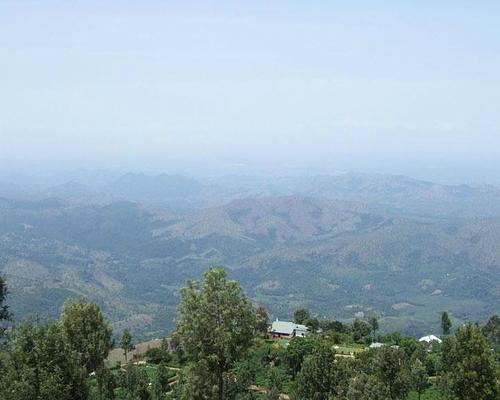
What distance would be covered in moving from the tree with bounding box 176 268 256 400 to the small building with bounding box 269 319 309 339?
5204cm

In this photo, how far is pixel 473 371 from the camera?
2683 cm

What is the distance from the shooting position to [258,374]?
1962 inches

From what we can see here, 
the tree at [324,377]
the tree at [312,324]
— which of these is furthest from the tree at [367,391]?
the tree at [312,324]

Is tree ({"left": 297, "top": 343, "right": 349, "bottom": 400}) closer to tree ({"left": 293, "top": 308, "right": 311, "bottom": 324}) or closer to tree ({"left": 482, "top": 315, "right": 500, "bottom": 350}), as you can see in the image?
tree ({"left": 482, "top": 315, "right": 500, "bottom": 350})

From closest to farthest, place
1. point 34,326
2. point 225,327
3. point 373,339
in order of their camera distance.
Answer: point 225,327, point 34,326, point 373,339

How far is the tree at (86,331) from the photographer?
86.9ft

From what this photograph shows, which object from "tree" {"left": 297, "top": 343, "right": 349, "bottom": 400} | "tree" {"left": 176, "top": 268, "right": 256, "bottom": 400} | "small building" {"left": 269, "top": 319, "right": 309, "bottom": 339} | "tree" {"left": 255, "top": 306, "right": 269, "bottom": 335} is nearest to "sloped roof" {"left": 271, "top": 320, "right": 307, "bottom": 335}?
"small building" {"left": 269, "top": 319, "right": 309, "bottom": 339}

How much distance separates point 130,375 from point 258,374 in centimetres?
1282

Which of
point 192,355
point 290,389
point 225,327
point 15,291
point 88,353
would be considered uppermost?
point 225,327

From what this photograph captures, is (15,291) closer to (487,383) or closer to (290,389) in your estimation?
(290,389)

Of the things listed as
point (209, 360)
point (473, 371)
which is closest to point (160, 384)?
point (209, 360)

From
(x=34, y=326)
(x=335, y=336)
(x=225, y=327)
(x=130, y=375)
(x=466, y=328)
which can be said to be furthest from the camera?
(x=335, y=336)

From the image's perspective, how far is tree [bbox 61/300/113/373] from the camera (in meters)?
26.5

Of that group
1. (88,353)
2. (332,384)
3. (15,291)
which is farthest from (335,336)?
(15,291)
